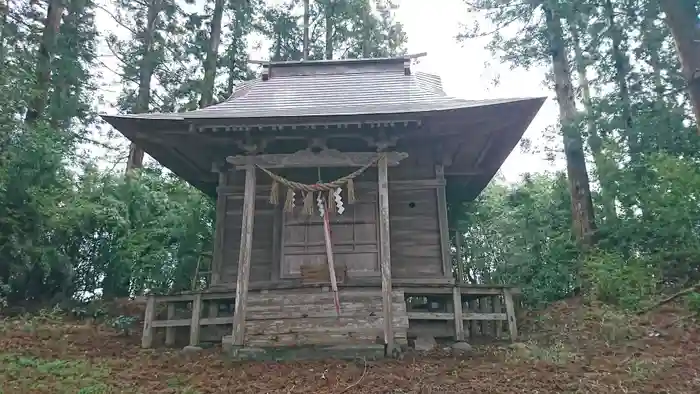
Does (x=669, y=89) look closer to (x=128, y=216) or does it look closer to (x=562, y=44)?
(x=562, y=44)

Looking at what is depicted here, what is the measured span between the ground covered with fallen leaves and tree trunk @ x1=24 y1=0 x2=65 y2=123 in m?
7.49

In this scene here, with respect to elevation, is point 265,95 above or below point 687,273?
above

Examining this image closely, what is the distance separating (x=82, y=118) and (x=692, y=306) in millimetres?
18116

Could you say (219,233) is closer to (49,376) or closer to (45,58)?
(49,376)

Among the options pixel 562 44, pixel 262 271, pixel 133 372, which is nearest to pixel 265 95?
pixel 262 271

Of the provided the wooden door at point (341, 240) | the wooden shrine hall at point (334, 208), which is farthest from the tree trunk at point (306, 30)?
the wooden door at point (341, 240)

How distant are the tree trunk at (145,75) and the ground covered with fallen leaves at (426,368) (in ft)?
30.4

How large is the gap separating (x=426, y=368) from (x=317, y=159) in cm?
375

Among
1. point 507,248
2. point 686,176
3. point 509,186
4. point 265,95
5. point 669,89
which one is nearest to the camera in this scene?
point 686,176

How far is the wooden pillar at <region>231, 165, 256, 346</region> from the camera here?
8.20 meters

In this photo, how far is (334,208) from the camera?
10102mm

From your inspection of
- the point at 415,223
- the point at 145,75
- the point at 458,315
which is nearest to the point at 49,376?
the point at 458,315

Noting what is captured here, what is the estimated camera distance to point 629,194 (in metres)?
11.6

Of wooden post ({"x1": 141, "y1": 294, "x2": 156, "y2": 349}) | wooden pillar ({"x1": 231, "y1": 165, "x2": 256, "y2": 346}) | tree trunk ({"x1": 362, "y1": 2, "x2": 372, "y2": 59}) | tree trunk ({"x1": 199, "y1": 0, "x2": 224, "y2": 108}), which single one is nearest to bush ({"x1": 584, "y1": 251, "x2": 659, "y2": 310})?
wooden pillar ({"x1": 231, "y1": 165, "x2": 256, "y2": 346})
